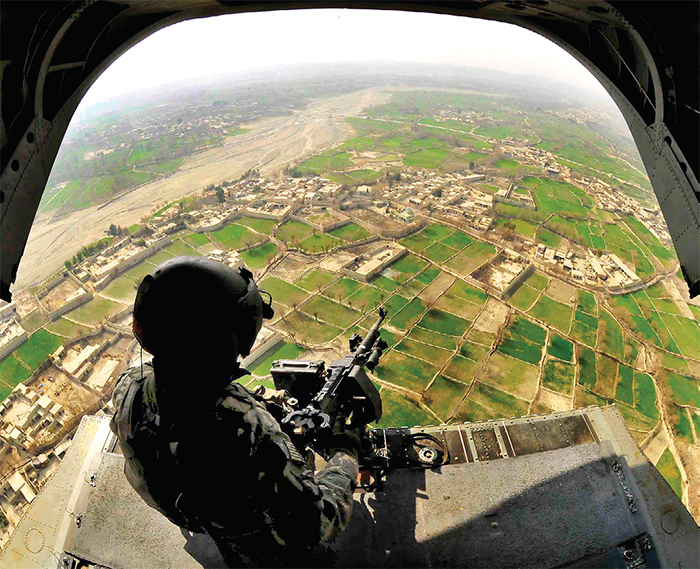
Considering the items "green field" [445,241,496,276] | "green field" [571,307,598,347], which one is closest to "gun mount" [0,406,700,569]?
"green field" [571,307,598,347]

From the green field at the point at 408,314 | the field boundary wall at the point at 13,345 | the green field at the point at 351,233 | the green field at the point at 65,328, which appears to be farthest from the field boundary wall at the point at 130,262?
the green field at the point at 408,314

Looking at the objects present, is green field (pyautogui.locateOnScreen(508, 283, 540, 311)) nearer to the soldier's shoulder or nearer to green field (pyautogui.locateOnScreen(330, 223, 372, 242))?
green field (pyautogui.locateOnScreen(330, 223, 372, 242))

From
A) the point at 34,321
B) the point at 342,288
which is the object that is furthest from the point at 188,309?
the point at 34,321

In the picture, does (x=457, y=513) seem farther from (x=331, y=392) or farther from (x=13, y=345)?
(x=13, y=345)

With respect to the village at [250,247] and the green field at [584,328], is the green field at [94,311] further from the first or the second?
the green field at [584,328]

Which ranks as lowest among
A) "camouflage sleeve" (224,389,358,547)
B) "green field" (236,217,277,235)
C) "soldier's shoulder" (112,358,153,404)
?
"green field" (236,217,277,235)

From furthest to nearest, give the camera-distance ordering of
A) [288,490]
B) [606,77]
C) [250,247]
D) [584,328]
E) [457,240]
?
[457,240], [250,247], [584,328], [606,77], [288,490]
